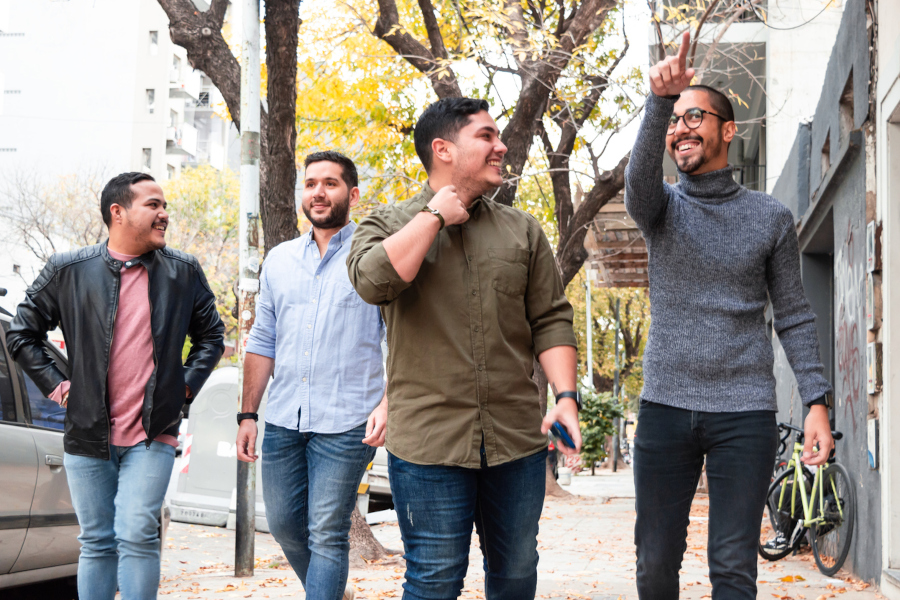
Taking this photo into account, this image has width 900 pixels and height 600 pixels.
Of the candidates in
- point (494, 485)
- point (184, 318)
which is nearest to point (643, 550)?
point (494, 485)

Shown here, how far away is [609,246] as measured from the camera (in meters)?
19.9

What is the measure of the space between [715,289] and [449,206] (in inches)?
42.7

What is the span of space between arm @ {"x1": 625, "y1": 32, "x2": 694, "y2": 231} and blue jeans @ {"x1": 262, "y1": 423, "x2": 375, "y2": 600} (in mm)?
1496

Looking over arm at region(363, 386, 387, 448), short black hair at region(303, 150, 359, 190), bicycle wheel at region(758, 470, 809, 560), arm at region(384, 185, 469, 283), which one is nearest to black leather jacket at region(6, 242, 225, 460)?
short black hair at region(303, 150, 359, 190)

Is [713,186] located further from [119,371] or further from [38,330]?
[38,330]

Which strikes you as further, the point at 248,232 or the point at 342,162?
the point at 248,232

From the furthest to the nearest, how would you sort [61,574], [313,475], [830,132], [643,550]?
[830,132] < [61,574] < [313,475] < [643,550]

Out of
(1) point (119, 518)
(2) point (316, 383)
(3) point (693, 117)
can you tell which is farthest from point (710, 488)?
(1) point (119, 518)

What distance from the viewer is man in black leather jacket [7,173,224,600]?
156 inches

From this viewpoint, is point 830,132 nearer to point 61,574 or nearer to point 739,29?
point 61,574

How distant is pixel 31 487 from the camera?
5.49 metres

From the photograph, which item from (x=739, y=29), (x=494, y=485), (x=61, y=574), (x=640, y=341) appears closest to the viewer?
(x=494, y=485)

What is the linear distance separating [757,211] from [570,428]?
1148 mm

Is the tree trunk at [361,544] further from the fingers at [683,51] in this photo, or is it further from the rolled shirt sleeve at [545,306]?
the fingers at [683,51]
